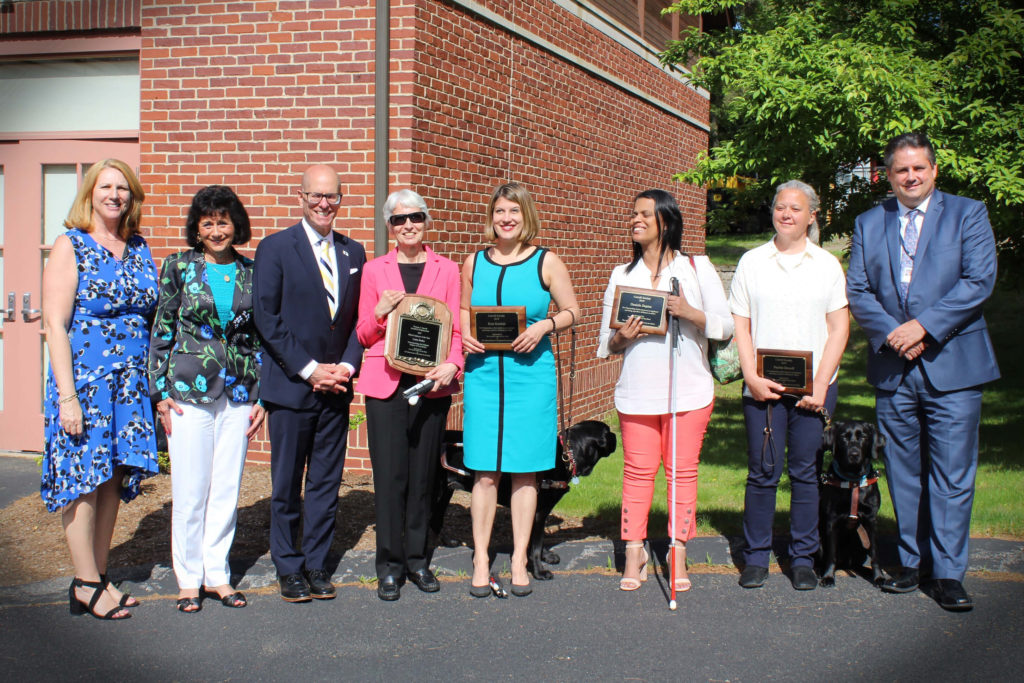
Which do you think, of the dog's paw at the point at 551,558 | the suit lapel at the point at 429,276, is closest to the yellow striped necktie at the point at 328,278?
the suit lapel at the point at 429,276

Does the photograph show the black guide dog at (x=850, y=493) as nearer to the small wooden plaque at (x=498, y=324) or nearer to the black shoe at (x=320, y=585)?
the small wooden plaque at (x=498, y=324)

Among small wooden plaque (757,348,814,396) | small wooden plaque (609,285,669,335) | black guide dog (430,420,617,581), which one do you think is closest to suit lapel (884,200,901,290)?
small wooden plaque (757,348,814,396)

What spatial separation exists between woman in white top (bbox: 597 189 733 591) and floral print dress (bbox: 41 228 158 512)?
2402 millimetres

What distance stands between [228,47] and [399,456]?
4.37 meters

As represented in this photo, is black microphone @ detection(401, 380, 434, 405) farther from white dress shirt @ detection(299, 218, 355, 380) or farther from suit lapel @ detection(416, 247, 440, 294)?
suit lapel @ detection(416, 247, 440, 294)

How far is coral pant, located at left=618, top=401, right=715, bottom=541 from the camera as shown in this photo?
498 centimetres

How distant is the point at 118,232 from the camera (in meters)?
4.71

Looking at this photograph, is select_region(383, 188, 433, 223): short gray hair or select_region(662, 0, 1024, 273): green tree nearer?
select_region(383, 188, 433, 223): short gray hair

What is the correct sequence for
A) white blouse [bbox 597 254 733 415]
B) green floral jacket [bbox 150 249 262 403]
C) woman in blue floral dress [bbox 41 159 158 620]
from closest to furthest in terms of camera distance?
woman in blue floral dress [bbox 41 159 158 620], green floral jacket [bbox 150 249 262 403], white blouse [bbox 597 254 733 415]

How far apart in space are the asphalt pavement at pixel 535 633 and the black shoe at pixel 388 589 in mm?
44

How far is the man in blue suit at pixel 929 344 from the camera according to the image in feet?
15.7

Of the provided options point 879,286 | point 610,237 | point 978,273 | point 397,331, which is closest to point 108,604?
point 397,331

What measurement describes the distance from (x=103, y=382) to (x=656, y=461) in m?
2.84

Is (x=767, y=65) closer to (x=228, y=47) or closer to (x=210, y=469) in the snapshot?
(x=228, y=47)
